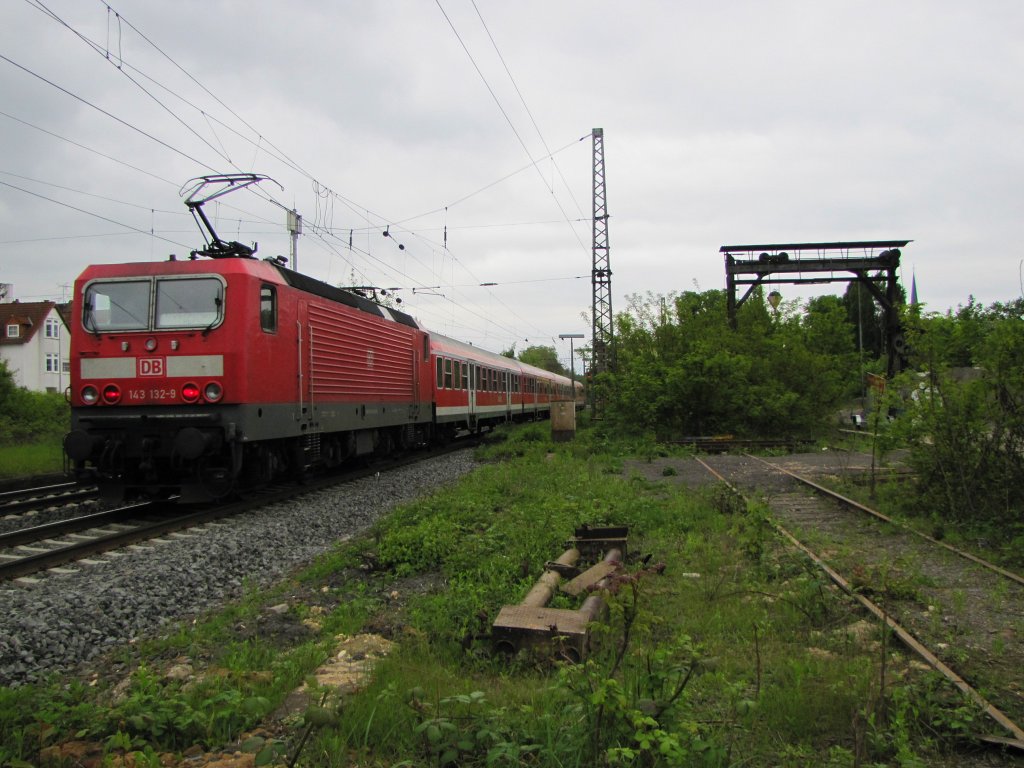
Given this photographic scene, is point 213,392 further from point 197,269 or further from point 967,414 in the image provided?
point 967,414

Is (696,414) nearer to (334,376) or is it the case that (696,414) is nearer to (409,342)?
(409,342)

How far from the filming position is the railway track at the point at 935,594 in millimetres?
3754

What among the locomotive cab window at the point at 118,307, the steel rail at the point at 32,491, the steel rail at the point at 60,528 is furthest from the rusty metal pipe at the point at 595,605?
the steel rail at the point at 32,491

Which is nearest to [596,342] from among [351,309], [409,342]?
[409,342]

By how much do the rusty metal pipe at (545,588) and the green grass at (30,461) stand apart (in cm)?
1268

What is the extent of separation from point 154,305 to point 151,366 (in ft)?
2.62

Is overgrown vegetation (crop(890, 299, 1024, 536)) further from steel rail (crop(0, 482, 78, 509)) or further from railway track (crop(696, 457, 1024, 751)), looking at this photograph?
steel rail (crop(0, 482, 78, 509))

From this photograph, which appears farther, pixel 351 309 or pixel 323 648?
pixel 351 309

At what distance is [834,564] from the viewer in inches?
245

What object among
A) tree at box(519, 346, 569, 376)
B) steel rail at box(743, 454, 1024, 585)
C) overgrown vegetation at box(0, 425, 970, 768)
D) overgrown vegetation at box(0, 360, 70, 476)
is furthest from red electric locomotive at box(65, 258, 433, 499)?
tree at box(519, 346, 569, 376)

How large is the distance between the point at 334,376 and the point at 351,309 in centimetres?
156

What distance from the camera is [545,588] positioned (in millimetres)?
5055

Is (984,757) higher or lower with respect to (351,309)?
lower

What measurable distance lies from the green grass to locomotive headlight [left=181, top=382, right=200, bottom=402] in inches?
295
